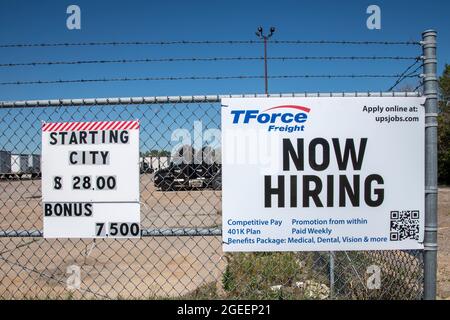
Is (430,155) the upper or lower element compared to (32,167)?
upper

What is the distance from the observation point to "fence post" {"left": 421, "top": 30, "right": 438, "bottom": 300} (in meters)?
3.07

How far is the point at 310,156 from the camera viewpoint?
311 cm

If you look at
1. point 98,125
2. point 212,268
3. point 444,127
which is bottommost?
point 212,268

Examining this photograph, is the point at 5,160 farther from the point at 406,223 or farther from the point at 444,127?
the point at 444,127

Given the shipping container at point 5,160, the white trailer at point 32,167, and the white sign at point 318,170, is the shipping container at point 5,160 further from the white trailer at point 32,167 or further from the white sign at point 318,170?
the white sign at point 318,170

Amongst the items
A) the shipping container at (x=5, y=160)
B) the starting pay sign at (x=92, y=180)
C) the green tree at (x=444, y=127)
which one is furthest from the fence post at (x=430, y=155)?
the green tree at (x=444, y=127)

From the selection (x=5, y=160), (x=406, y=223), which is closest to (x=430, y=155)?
(x=406, y=223)

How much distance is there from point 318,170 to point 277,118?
545mm

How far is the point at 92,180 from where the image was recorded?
3250 mm

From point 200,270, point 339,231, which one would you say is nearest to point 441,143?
point 200,270

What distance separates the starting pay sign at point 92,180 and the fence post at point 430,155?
2.43 m

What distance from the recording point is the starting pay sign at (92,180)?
3229 millimetres
